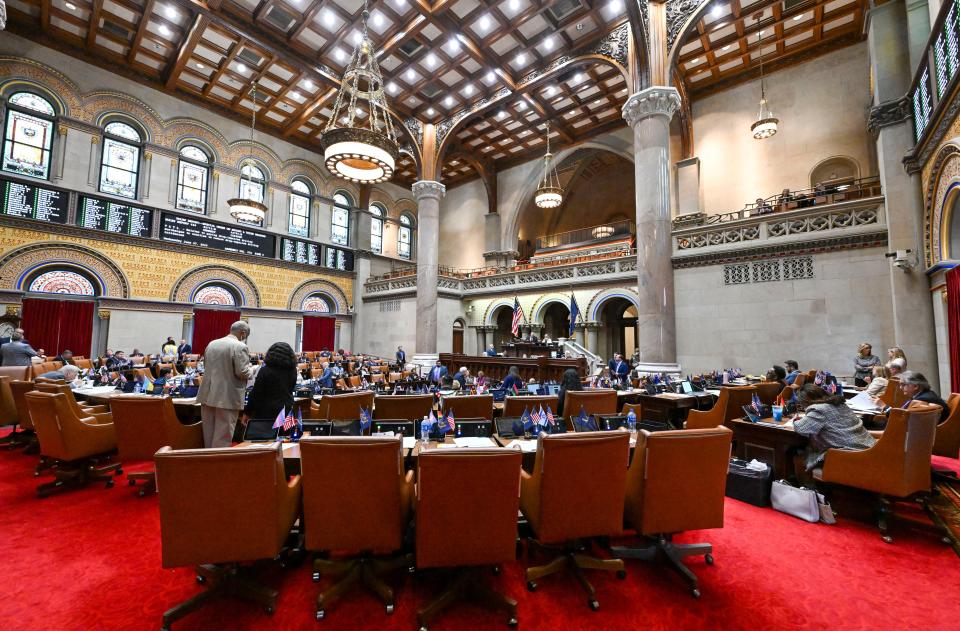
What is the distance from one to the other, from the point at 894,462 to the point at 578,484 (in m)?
2.92

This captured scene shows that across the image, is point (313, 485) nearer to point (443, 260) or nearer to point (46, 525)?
point (46, 525)

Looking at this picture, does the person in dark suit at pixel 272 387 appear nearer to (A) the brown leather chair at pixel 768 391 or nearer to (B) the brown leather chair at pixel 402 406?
(B) the brown leather chair at pixel 402 406

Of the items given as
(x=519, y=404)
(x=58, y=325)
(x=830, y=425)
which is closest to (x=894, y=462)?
(x=830, y=425)

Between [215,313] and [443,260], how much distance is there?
11.5m

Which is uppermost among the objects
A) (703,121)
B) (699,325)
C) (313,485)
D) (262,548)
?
(703,121)

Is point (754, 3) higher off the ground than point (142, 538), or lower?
higher

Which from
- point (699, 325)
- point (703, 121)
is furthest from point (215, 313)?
point (703, 121)

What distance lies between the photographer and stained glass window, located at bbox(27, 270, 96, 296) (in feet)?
38.4

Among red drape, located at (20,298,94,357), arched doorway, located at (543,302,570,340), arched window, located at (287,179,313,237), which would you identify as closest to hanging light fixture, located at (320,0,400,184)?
red drape, located at (20,298,94,357)

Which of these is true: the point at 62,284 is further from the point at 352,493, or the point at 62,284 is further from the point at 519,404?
the point at 352,493

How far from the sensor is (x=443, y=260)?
900 inches

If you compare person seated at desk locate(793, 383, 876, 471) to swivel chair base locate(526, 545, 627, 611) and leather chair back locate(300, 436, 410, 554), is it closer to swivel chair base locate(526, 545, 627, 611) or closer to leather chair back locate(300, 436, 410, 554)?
swivel chair base locate(526, 545, 627, 611)

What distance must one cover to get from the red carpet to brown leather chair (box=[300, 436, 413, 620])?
14.8 inches

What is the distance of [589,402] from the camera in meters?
4.96
